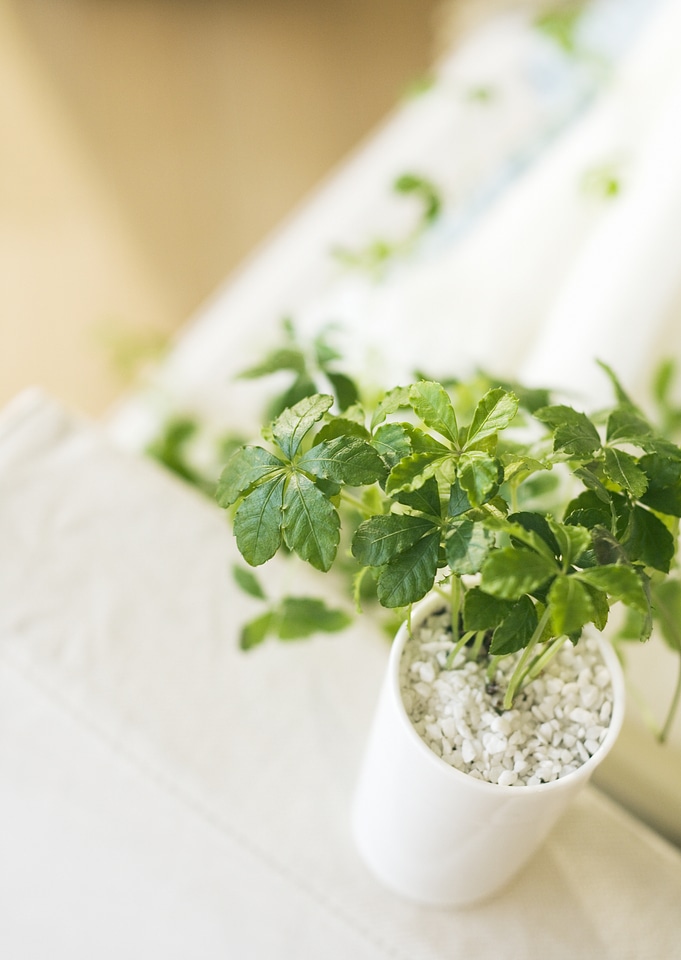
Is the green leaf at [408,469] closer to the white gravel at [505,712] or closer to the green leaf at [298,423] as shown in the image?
the green leaf at [298,423]

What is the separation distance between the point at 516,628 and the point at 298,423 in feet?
0.55

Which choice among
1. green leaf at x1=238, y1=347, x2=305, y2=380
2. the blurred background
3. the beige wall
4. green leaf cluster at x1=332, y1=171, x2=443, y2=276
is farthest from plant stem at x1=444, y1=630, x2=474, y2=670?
the blurred background

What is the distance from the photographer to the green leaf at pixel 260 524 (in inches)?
17.6

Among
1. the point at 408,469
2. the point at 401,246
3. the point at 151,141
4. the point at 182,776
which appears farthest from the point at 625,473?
the point at 151,141

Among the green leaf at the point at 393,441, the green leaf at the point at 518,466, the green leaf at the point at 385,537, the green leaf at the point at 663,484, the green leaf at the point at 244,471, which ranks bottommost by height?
the green leaf at the point at 663,484

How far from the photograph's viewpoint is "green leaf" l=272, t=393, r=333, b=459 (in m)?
0.46

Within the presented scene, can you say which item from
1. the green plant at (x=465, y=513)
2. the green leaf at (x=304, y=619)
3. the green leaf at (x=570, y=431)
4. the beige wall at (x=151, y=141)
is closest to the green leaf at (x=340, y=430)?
the green plant at (x=465, y=513)

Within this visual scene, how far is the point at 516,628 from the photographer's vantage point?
43cm

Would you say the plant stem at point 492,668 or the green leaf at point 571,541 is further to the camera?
the plant stem at point 492,668

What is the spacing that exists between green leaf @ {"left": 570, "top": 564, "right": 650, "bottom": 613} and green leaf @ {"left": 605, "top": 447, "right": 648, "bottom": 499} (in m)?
0.06

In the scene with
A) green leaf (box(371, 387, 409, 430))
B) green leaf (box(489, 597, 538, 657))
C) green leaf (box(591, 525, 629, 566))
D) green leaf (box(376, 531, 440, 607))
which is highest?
green leaf (box(371, 387, 409, 430))

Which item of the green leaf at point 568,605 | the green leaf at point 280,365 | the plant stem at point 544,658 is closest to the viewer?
the green leaf at point 568,605

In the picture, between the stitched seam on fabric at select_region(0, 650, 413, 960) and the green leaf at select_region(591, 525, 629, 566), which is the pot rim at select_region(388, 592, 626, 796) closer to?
the green leaf at select_region(591, 525, 629, 566)

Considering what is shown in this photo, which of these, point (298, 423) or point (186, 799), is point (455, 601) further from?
point (186, 799)
